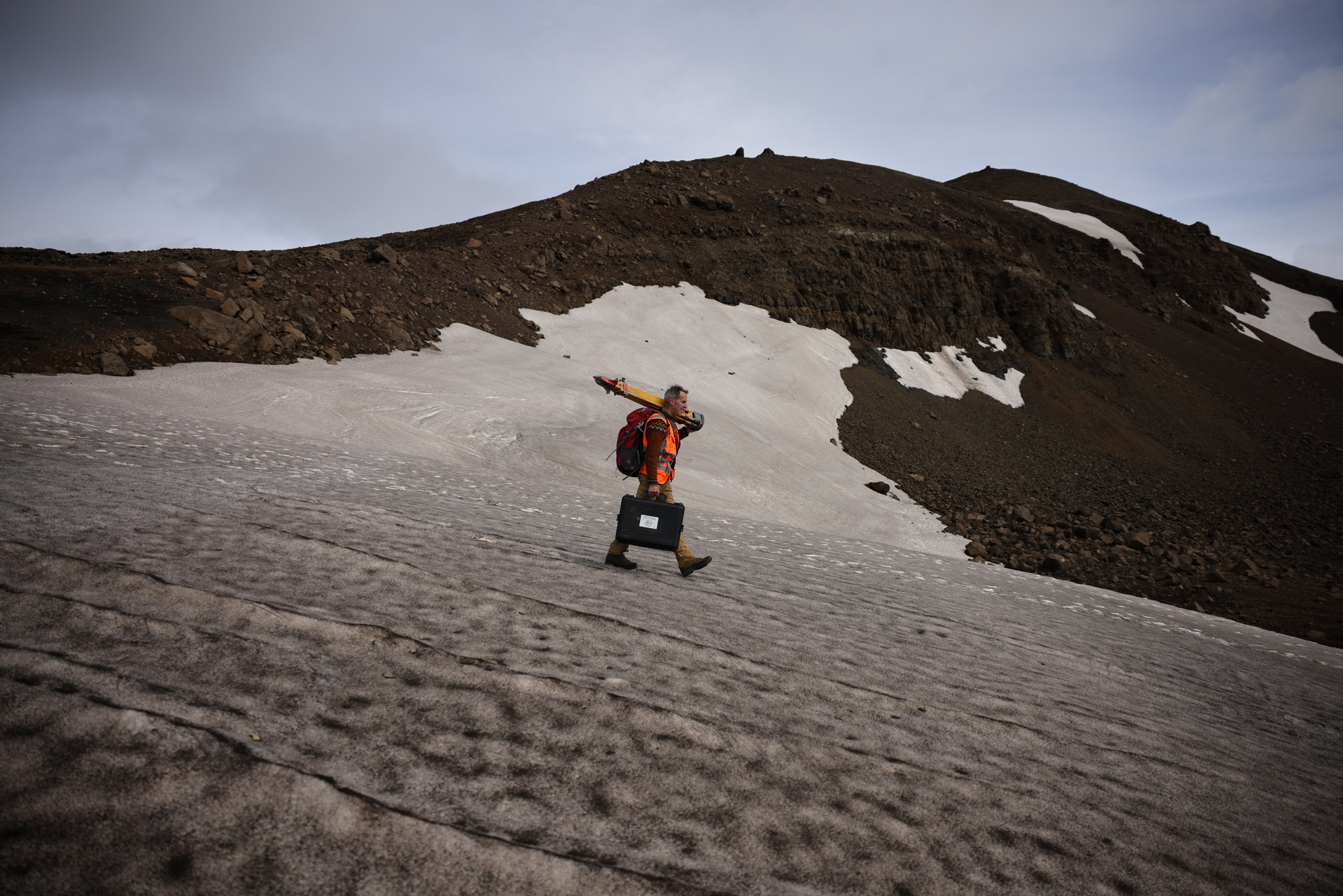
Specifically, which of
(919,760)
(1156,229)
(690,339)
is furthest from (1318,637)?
(1156,229)

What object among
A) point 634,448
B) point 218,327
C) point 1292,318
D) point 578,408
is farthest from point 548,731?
point 1292,318

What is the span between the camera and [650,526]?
275 inches

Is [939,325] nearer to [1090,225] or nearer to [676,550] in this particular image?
[1090,225]

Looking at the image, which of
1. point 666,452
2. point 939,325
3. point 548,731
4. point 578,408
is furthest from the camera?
point 939,325

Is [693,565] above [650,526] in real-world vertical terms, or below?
below

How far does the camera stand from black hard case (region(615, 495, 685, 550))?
696 cm

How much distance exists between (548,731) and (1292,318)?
73658mm

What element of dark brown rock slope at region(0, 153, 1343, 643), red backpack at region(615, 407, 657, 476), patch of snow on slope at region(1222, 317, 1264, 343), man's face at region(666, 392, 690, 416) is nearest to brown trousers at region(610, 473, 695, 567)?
red backpack at region(615, 407, 657, 476)

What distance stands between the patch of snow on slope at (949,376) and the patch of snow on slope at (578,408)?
5.43m

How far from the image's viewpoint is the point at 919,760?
3678 millimetres

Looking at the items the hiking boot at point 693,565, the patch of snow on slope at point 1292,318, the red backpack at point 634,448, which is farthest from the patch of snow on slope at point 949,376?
the patch of snow on slope at point 1292,318

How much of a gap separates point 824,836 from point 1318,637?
15.0 metres

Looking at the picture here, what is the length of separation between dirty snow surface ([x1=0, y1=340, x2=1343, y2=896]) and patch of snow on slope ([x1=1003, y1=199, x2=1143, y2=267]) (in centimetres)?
5706

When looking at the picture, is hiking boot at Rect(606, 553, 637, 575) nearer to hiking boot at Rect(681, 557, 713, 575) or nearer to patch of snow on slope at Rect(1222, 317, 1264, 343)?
hiking boot at Rect(681, 557, 713, 575)
